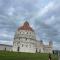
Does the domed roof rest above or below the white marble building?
above

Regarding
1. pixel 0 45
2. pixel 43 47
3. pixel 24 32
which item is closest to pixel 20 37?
pixel 24 32

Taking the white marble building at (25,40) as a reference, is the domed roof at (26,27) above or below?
above

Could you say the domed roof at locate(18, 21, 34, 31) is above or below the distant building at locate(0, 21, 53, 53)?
above

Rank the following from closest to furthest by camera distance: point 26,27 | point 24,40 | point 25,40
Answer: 1. point 24,40
2. point 25,40
3. point 26,27

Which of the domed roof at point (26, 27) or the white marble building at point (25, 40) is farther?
the domed roof at point (26, 27)

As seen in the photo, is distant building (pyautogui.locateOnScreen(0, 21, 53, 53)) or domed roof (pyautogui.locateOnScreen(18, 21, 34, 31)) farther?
domed roof (pyautogui.locateOnScreen(18, 21, 34, 31))

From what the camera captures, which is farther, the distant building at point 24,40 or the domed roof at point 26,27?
the domed roof at point 26,27

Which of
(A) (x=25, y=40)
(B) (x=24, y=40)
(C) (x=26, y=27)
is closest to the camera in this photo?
(B) (x=24, y=40)

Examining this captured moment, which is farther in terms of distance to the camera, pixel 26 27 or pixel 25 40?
pixel 26 27

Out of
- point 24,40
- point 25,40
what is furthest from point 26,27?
point 24,40

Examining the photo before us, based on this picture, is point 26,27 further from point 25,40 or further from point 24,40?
point 24,40

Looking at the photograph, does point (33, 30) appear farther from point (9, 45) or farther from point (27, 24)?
point (9, 45)

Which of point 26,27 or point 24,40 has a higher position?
point 26,27

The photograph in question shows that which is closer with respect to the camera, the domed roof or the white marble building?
the white marble building
